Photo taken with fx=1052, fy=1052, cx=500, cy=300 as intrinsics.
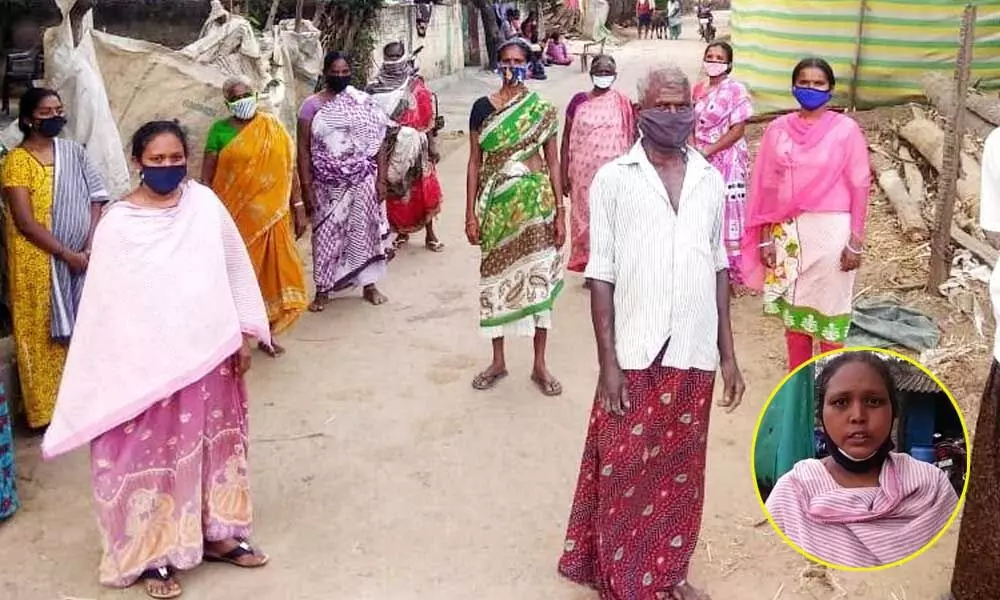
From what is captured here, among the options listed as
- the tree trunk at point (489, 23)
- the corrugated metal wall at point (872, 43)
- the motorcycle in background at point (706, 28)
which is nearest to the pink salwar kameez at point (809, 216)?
the corrugated metal wall at point (872, 43)

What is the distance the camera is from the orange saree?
19.1 ft

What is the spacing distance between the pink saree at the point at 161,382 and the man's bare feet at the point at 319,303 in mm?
3194

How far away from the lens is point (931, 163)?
845 cm

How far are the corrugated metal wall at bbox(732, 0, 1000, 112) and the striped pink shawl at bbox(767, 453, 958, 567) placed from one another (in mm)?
8562

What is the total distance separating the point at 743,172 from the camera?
682 cm

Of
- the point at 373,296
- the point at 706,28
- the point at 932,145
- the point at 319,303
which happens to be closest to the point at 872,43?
the point at 932,145

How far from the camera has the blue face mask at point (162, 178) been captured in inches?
140

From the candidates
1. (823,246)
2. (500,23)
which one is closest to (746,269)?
(823,246)

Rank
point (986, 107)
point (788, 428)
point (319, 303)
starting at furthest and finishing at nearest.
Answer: point (986, 107) < point (319, 303) < point (788, 428)

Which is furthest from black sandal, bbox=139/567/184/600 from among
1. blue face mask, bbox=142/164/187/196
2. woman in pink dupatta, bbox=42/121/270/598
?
blue face mask, bbox=142/164/187/196

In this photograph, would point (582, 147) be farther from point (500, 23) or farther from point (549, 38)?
point (549, 38)

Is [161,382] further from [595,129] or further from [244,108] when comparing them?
[595,129]

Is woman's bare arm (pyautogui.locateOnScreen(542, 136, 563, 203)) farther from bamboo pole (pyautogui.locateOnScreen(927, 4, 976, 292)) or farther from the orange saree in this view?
bamboo pole (pyautogui.locateOnScreen(927, 4, 976, 292))

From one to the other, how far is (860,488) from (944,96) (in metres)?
6.99
